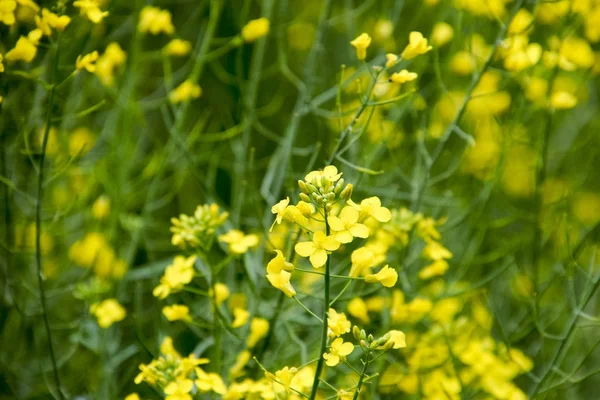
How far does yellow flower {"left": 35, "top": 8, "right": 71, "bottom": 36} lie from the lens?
1.39 metres

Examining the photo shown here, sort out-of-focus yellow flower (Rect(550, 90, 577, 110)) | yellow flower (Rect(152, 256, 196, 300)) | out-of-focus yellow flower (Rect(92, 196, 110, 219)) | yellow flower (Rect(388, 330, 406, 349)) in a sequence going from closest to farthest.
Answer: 1. yellow flower (Rect(388, 330, 406, 349))
2. yellow flower (Rect(152, 256, 196, 300))
3. out-of-focus yellow flower (Rect(550, 90, 577, 110))
4. out-of-focus yellow flower (Rect(92, 196, 110, 219))

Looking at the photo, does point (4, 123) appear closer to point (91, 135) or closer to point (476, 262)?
point (91, 135)

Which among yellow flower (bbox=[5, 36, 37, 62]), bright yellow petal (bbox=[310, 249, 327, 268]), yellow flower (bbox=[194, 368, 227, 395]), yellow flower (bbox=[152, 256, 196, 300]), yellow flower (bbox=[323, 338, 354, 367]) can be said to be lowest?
yellow flower (bbox=[194, 368, 227, 395])

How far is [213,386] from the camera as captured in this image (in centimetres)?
136

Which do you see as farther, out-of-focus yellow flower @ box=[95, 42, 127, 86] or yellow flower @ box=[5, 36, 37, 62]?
out-of-focus yellow flower @ box=[95, 42, 127, 86]

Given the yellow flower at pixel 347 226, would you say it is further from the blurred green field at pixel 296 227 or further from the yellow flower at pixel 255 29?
the yellow flower at pixel 255 29

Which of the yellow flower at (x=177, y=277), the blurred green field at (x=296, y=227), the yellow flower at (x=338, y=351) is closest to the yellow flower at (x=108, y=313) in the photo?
the blurred green field at (x=296, y=227)

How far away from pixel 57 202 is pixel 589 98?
263cm

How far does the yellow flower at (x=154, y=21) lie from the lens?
196 centimetres

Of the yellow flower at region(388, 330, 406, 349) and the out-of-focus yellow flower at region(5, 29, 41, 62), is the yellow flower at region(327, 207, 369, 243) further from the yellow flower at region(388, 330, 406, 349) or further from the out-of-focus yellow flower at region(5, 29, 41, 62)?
the out-of-focus yellow flower at region(5, 29, 41, 62)

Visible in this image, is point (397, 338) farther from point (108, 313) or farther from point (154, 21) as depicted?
point (154, 21)

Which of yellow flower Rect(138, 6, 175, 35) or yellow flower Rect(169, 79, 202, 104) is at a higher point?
yellow flower Rect(138, 6, 175, 35)

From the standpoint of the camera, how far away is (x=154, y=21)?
1974 millimetres

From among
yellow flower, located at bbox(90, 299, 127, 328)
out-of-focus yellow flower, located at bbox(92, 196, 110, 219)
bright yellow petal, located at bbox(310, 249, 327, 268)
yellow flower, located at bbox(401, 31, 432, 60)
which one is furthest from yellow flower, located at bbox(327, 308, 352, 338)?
out-of-focus yellow flower, located at bbox(92, 196, 110, 219)
